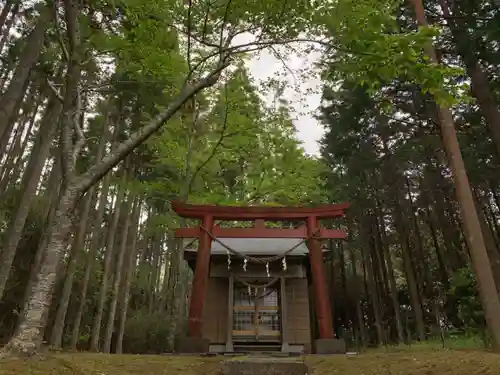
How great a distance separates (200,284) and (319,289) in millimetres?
2436

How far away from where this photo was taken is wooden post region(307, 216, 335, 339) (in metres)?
7.09

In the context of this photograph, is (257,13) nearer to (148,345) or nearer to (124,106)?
(124,106)

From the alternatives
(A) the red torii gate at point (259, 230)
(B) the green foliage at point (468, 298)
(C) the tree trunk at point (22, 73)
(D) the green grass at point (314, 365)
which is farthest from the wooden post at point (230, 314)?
(B) the green foliage at point (468, 298)

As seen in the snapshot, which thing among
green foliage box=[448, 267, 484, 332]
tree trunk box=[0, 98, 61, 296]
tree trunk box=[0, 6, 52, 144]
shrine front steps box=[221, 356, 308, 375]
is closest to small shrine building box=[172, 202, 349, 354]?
shrine front steps box=[221, 356, 308, 375]

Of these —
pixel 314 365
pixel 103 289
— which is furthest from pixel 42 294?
pixel 103 289

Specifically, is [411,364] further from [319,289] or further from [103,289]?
[103,289]

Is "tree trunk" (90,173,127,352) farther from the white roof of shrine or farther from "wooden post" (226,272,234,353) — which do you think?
"wooden post" (226,272,234,353)

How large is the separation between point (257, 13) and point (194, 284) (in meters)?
5.21

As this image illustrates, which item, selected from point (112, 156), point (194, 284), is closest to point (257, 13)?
point (112, 156)

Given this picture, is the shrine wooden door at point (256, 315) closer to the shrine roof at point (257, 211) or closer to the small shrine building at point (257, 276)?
the small shrine building at point (257, 276)

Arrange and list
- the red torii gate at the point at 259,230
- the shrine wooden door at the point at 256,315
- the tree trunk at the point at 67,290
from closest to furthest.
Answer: the red torii gate at the point at 259,230
the shrine wooden door at the point at 256,315
the tree trunk at the point at 67,290

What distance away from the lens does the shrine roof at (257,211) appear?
8023 mm

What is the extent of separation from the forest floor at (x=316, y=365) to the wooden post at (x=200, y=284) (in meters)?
1.37

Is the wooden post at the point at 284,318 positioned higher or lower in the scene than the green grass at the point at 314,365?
higher
